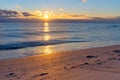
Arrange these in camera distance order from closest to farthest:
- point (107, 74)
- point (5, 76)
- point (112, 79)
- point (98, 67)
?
point (112, 79), point (107, 74), point (5, 76), point (98, 67)

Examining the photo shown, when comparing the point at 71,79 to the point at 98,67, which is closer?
the point at 71,79

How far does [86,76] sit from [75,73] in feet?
2.03

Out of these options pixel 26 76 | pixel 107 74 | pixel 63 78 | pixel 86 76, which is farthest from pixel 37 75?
pixel 107 74

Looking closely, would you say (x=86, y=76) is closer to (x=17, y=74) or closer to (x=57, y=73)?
(x=57, y=73)

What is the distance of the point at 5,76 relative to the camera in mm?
9078

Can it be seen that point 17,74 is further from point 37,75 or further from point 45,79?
point 45,79

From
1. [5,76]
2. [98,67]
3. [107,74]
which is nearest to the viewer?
A: [107,74]

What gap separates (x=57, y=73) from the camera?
8.84 metres

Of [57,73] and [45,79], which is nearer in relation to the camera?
[45,79]

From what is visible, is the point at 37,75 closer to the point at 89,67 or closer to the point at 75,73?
the point at 75,73

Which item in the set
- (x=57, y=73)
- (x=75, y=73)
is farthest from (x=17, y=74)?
(x=75, y=73)

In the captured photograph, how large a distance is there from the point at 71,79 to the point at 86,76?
1.82 ft

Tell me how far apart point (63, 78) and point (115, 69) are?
224 cm

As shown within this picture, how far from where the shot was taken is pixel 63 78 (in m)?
8.02
